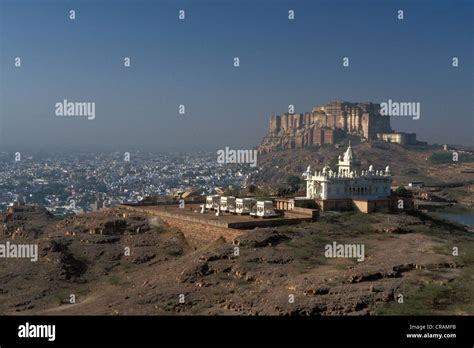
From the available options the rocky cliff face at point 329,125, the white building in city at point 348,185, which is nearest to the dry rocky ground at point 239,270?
the white building in city at point 348,185

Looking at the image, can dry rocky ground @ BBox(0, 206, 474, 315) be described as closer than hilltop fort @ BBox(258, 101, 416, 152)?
Yes

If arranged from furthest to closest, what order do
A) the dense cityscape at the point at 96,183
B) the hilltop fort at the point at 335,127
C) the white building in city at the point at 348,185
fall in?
the hilltop fort at the point at 335,127
the dense cityscape at the point at 96,183
the white building in city at the point at 348,185

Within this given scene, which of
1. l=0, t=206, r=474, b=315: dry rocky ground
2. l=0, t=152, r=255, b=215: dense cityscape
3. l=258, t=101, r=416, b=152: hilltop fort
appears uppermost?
l=258, t=101, r=416, b=152: hilltop fort

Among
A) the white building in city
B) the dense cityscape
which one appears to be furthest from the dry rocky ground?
the dense cityscape

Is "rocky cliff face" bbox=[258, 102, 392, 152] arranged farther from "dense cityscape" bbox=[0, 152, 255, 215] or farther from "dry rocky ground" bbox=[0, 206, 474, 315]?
"dry rocky ground" bbox=[0, 206, 474, 315]

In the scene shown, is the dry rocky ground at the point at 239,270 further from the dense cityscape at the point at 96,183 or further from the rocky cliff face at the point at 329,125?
the rocky cliff face at the point at 329,125

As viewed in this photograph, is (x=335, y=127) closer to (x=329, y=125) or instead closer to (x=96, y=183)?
(x=329, y=125)

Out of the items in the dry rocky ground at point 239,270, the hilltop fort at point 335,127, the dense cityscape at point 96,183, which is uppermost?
the hilltop fort at point 335,127

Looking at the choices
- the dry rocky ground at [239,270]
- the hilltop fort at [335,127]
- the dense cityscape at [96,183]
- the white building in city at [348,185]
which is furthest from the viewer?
the hilltop fort at [335,127]
